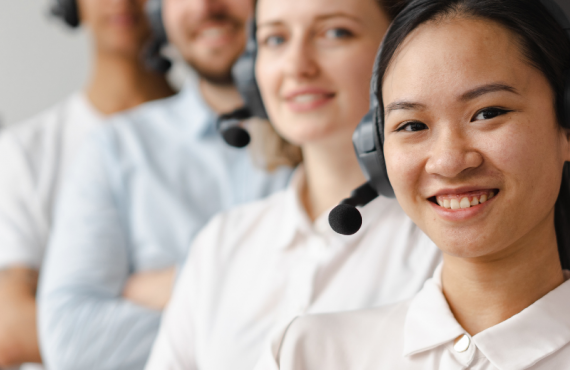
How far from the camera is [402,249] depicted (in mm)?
1287

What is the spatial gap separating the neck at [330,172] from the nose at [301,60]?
0.51ft

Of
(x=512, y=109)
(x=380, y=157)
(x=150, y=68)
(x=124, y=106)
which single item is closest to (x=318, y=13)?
(x=380, y=157)

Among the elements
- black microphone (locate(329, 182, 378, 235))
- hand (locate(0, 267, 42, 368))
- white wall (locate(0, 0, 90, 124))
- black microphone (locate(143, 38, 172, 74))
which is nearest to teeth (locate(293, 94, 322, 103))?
black microphone (locate(329, 182, 378, 235))

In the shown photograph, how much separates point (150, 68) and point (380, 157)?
147cm

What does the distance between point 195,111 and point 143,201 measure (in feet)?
1.13

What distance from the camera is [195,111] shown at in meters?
2.04

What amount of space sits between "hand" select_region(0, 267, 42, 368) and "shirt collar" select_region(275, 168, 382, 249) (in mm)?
956

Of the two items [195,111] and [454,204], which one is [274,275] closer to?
[454,204]

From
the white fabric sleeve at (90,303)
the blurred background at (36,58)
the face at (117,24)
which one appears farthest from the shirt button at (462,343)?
the blurred background at (36,58)

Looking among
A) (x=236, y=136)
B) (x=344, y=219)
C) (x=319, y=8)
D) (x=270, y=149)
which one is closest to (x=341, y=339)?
(x=344, y=219)

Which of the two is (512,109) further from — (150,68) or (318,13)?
(150,68)

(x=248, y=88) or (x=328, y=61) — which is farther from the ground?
(x=328, y=61)

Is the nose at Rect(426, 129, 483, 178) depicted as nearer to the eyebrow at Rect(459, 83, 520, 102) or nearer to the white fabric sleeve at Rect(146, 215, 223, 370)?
the eyebrow at Rect(459, 83, 520, 102)

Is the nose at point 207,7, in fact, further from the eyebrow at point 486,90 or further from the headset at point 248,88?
the eyebrow at point 486,90
